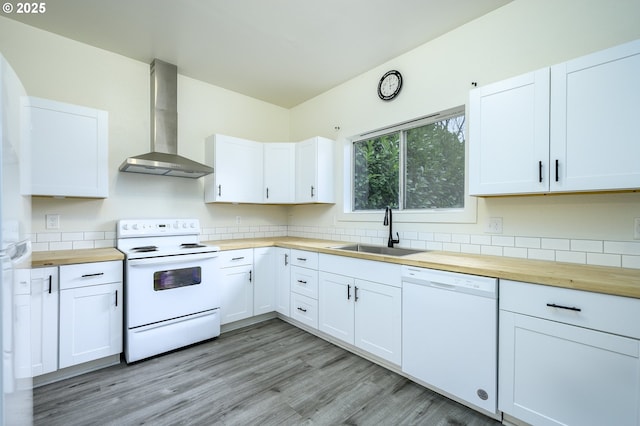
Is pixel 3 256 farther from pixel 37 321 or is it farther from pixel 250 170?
pixel 250 170

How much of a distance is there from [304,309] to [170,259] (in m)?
1.35

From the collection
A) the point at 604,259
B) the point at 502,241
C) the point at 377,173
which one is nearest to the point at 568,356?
the point at 604,259

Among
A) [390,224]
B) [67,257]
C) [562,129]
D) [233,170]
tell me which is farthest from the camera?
[233,170]

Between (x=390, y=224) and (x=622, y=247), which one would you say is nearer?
(x=622, y=247)

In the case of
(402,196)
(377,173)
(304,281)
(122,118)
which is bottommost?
(304,281)

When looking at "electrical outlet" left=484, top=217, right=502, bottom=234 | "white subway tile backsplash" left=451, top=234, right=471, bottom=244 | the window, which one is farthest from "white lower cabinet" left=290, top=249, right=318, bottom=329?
"electrical outlet" left=484, top=217, right=502, bottom=234

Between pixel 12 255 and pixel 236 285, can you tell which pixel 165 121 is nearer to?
pixel 236 285

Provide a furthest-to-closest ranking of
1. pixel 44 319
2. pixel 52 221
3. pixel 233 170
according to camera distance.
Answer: pixel 233 170, pixel 52 221, pixel 44 319

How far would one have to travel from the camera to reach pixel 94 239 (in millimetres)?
2668

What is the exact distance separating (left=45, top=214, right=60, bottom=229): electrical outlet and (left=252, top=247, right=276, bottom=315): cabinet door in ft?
5.66

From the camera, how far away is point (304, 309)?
292 cm

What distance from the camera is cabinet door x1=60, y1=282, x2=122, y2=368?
6.84 feet

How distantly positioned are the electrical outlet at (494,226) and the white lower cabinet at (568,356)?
68cm

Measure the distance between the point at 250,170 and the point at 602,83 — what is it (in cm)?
306
